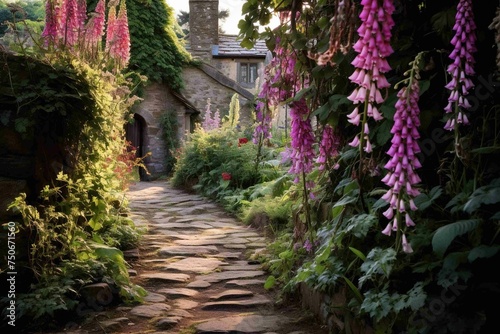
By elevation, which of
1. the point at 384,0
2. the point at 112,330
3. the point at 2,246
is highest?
the point at 384,0

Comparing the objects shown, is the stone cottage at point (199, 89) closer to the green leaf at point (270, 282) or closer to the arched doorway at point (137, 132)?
the arched doorway at point (137, 132)

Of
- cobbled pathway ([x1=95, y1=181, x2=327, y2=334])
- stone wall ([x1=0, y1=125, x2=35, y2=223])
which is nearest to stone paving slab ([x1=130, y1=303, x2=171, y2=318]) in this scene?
cobbled pathway ([x1=95, y1=181, x2=327, y2=334])

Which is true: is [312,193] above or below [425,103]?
below

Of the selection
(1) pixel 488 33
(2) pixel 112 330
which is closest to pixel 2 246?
(2) pixel 112 330

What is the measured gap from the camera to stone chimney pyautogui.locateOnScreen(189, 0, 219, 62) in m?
20.0

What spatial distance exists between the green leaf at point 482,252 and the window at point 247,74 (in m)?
19.2

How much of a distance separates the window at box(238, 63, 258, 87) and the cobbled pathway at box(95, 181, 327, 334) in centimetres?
1392

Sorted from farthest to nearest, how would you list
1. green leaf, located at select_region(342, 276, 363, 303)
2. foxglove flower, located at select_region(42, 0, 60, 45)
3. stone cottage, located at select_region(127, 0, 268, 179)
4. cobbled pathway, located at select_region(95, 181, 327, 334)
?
stone cottage, located at select_region(127, 0, 268, 179) → foxglove flower, located at select_region(42, 0, 60, 45) → cobbled pathway, located at select_region(95, 181, 327, 334) → green leaf, located at select_region(342, 276, 363, 303)

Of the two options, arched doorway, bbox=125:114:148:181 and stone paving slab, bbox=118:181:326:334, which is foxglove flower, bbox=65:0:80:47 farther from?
arched doorway, bbox=125:114:148:181

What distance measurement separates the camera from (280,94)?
12.0 feet

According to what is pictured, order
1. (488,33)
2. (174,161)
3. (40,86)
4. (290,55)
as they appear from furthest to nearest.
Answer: (174,161)
(40,86)
(290,55)
(488,33)

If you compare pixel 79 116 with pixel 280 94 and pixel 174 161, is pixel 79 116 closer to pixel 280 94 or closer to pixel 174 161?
pixel 280 94

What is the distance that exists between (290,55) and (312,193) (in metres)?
1.11

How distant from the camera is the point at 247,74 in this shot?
A: 834 inches
